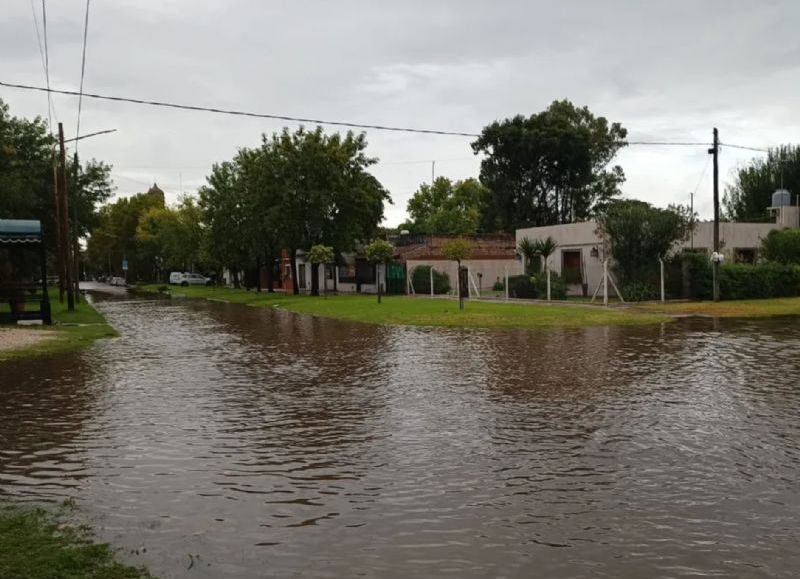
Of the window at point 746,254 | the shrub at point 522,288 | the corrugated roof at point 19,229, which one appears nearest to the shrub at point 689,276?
the window at point 746,254

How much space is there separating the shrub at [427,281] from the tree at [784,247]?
57.7 ft

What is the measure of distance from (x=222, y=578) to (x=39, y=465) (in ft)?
12.1

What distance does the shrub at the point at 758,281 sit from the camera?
109ft

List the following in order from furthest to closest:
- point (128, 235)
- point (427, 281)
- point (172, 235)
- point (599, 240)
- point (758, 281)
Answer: point (128, 235) < point (172, 235) < point (427, 281) < point (599, 240) < point (758, 281)

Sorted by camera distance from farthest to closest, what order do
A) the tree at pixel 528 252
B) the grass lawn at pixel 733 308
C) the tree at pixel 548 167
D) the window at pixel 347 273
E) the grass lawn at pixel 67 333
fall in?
the tree at pixel 548 167 < the window at pixel 347 273 < the tree at pixel 528 252 < the grass lawn at pixel 733 308 < the grass lawn at pixel 67 333

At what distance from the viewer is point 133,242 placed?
11162 centimetres

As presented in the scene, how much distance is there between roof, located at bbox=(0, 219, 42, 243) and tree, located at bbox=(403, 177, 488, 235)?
5857 centimetres

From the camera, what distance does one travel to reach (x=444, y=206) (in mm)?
85625

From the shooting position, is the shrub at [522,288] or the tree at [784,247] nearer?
the tree at [784,247]

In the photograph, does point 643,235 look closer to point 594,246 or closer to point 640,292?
point 640,292

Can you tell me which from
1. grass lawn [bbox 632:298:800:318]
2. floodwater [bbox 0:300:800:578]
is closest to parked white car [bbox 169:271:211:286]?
grass lawn [bbox 632:298:800:318]

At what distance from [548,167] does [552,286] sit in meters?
30.4

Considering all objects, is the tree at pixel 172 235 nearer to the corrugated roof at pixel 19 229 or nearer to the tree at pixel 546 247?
the tree at pixel 546 247

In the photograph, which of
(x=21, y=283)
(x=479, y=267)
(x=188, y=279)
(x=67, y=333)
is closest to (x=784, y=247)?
(x=479, y=267)
